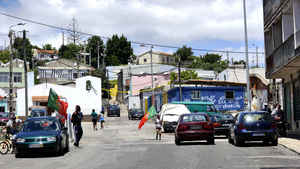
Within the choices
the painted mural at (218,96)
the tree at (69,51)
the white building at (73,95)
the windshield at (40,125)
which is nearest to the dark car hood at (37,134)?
the windshield at (40,125)

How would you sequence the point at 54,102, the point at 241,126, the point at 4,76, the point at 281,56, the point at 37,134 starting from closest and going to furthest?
the point at 37,134
the point at 241,126
the point at 281,56
the point at 54,102
the point at 4,76

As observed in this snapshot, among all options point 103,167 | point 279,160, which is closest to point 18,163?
point 103,167

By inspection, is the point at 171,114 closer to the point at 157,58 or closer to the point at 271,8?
the point at 271,8

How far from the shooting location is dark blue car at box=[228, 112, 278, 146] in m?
20.7

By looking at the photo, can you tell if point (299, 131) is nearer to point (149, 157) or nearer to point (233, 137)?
point (233, 137)

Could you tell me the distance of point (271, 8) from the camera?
31578 mm

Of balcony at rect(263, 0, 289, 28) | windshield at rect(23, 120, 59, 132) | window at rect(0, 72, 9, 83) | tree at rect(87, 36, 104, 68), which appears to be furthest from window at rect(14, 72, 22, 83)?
windshield at rect(23, 120, 59, 132)

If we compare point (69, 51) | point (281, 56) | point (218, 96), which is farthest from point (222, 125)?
point (69, 51)

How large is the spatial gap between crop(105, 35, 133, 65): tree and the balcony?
84231 mm

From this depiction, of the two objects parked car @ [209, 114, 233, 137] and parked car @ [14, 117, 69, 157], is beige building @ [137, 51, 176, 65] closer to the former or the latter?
parked car @ [209, 114, 233, 137]

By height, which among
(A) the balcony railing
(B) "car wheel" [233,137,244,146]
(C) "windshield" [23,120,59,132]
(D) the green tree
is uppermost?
(D) the green tree

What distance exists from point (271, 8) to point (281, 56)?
4462 mm

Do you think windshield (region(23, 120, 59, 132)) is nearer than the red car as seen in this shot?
Yes

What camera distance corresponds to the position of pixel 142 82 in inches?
4112
